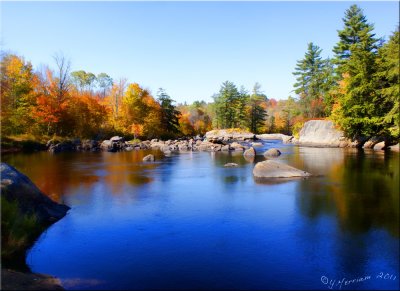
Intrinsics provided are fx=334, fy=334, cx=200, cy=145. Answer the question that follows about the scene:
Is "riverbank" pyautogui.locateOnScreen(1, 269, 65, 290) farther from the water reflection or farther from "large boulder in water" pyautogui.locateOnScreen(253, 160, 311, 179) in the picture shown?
"large boulder in water" pyautogui.locateOnScreen(253, 160, 311, 179)

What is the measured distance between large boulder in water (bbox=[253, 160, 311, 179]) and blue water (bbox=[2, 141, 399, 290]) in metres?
1.21

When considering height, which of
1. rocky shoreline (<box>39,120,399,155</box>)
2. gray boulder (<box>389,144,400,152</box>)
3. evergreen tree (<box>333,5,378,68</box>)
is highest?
evergreen tree (<box>333,5,378,68</box>)

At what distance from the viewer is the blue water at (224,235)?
8.20 metres

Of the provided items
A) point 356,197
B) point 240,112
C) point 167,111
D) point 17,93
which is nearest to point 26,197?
point 356,197

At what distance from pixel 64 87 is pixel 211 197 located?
4582 cm

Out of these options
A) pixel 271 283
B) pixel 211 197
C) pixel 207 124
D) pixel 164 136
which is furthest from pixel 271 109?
pixel 271 283

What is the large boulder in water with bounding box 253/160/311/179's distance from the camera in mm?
21359

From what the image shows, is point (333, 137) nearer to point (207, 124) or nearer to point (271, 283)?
point (271, 283)

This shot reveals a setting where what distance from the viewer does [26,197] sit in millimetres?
12328

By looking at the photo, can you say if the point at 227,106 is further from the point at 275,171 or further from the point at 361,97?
the point at 275,171

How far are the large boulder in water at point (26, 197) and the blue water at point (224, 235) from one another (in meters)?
0.62

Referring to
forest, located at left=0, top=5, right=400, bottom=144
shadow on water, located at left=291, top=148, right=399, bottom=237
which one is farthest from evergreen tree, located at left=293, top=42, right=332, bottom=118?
shadow on water, located at left=291, top=148, right=399, bottom=237

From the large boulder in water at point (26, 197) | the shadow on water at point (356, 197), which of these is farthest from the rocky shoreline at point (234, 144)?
the large boulder in water at point (26, 197)

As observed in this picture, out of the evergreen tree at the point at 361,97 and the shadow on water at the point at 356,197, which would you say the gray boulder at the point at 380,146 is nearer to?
the evergreen tree at the point at 361,97
